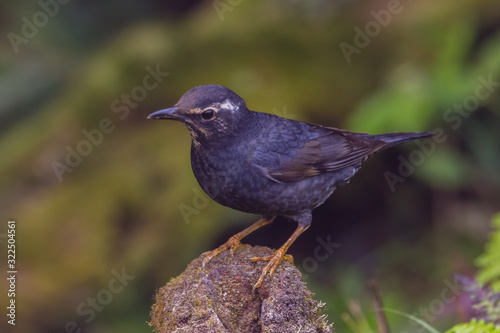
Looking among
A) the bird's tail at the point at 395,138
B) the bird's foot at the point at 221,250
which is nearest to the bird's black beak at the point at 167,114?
the bird's foot at the point at 221,250

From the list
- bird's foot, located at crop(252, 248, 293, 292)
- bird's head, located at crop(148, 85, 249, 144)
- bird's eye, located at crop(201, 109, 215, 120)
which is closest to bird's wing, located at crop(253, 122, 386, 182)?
bird's head, located at crop(148, 85, 249, 144)

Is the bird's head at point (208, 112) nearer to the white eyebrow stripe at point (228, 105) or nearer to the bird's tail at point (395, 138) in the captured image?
the white eyebrow stripe at point (228, 105)

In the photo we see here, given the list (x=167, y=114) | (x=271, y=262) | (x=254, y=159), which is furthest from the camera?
(x=254, y=159)

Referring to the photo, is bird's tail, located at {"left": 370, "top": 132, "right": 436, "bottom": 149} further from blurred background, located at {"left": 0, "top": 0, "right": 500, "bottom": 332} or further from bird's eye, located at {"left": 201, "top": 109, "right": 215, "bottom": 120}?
bird's eye, located at {"left": 201, "top": 109, "right": 215, "bottom": 120}

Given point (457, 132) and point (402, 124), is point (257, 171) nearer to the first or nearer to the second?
point (402, 124)

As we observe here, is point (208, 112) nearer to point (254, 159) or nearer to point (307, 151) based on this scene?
point (254, 159)

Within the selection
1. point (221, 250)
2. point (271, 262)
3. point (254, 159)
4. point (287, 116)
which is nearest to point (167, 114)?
point (254, 159)
